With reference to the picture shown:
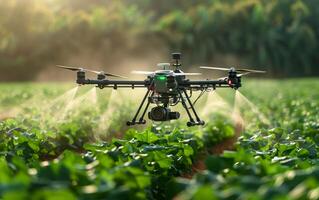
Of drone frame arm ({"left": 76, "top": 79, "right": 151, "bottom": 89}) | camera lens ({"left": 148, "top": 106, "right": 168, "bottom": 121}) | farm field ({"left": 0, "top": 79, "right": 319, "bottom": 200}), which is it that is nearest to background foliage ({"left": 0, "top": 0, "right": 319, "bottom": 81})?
farm field ({"left": 0, "top": 79, "right": 319, "bottom": 200})

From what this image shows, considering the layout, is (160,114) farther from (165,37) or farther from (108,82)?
(165,37)

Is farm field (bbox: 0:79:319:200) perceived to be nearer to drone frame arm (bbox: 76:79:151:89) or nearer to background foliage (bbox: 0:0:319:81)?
drone frame arm (bbox: 76:79:151:89)

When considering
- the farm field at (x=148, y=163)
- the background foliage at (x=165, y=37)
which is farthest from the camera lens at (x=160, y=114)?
the background foliage at (x=165, y=37)

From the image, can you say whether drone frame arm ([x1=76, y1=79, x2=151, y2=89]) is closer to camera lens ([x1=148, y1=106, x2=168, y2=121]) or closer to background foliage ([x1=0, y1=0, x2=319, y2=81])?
camera lens ([x1=148, y1=106, x2=168, y2=121])

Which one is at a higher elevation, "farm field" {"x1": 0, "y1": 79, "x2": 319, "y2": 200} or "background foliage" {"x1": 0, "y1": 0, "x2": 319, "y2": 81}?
"background foliage" {"x1": 0, "y1": 0, "x2": 319, "y2": 81}

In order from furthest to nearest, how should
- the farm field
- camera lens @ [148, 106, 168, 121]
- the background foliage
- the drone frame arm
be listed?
1. the background foliage
2. the drone frame arm
3. camera lens @ [148, 106, 168, 121]
4. the farm field

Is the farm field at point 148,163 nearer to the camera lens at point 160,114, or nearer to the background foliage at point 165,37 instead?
the camera lens at point 160,114

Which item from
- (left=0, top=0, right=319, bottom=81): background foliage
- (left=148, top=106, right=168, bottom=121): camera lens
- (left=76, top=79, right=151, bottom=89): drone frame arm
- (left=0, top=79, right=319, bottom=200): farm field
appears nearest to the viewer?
(left=0, top=79, right=319, bottom=200): farm field

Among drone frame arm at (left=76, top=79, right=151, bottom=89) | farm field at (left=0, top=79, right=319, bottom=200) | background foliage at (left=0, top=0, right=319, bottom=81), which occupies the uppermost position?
background foliage at (left=0, top=0, right=319, bottom=81)

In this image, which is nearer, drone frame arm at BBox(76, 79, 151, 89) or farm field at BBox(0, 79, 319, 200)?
farm field at BBox(0, 79, 319, 200)
